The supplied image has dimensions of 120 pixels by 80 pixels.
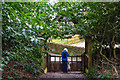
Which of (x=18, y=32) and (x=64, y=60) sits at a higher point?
(x=18, y=32)

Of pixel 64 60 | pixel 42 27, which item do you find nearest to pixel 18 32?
pixel 42 27

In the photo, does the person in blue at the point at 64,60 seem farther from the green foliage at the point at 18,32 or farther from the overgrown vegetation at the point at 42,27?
the green foliage at the point at 18,32

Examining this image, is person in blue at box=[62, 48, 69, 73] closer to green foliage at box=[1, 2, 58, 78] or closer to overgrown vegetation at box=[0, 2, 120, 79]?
overgrown vegetation at box=[0, 2, 120, 79]

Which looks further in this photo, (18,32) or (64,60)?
(64,60)

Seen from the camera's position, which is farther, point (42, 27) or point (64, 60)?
point (64, 60)

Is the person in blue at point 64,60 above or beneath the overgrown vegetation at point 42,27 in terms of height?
beneath

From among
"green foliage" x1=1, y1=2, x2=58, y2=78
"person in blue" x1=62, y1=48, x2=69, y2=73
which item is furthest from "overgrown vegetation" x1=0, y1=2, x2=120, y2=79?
"person in blue" x1=62, y1=48, x2=69, y2=73

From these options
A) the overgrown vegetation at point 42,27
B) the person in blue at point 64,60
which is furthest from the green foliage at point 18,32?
the person in blue at point 64,60

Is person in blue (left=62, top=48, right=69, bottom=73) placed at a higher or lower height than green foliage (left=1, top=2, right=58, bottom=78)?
lower

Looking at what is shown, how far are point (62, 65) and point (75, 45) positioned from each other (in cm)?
567

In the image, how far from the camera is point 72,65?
763 cm

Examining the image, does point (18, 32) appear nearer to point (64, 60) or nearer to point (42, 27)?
point (42, 27)

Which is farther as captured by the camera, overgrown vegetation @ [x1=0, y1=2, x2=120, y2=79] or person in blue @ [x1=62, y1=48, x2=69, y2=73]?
person in blue @ [x1=62, y1=48, x2=69, y2=73]

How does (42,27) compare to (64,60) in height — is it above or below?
above
